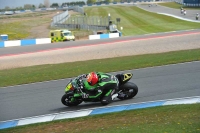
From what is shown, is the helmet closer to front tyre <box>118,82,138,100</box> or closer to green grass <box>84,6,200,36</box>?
front tyre <box>118,82,138,100</box>

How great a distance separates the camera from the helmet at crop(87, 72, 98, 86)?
12477mm

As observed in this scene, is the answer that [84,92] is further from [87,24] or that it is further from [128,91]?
[87,24]

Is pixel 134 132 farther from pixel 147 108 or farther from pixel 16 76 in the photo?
pixel 16 76

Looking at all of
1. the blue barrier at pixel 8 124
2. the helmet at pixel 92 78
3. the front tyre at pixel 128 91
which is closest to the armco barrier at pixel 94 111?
the blue barrier at pixel 8 124

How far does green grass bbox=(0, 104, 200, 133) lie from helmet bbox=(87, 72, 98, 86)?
5.36 ft

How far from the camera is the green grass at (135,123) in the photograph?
8703 millimetres

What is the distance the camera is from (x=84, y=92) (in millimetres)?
12742

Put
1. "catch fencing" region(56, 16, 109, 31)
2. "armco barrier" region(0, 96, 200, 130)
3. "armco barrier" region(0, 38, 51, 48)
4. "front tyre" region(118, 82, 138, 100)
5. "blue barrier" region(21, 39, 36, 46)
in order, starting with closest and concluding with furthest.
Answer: "armco barrier" region(0, 96, 200, 130), "front tyre" region(118, 82, 138, 100), "armco barrier" region(0, 38, 51, 48), "blue barrier" region(21, 39, 36, 46), "catch fencing" region(56, 16, 109, 31)

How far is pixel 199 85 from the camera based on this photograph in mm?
14188

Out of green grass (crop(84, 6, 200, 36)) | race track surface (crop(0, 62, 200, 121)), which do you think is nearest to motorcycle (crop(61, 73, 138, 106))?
race track surface (crop(0, 62, 200, 121))

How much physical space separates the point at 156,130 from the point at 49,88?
8.44 metres

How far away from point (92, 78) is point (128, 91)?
1.56m

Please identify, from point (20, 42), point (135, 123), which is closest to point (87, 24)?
point (20, 42)

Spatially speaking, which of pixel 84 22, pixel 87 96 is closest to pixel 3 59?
pixel 87 96
